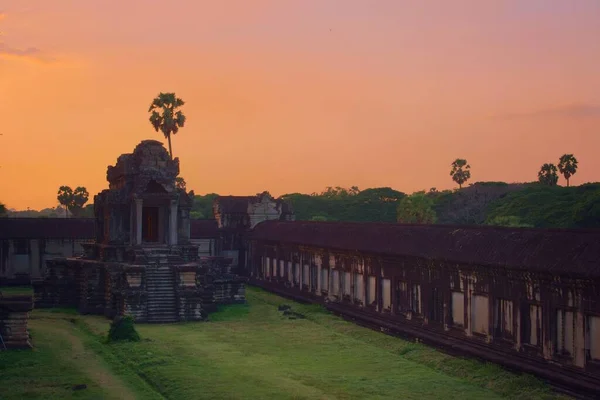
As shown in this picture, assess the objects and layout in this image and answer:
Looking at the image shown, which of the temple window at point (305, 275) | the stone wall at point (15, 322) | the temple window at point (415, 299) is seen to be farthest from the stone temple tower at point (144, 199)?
the temple window at point (415, 299)

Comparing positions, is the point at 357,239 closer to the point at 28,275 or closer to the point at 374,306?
the point at 374,306

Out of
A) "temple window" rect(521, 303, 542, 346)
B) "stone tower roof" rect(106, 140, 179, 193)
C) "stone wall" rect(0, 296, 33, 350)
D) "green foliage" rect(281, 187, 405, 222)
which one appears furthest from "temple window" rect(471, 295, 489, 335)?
"green foliage" rect(281, 187, 405, 222)

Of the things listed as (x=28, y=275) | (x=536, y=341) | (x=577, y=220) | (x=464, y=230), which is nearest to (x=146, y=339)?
(x=464, y=230)

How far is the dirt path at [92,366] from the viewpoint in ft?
79.7

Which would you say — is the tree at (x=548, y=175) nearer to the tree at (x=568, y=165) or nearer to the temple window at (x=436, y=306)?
the tree at (x=568, y=165)

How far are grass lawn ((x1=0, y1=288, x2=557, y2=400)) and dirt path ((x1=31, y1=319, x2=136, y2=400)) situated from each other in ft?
0.11

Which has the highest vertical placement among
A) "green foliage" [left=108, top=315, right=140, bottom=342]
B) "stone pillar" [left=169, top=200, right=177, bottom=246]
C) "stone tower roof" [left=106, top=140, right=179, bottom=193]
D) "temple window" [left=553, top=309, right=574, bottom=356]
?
"stone tower roof" [left=106, top=140, right=179, bottom=193]

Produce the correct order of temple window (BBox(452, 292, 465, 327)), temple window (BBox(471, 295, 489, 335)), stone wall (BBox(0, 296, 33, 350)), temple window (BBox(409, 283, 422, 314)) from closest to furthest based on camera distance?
1. temple window (BBox(471, 295, 489, 335))
2. temple window (BBox(452, 292, 465, 327))
3. stone wall (BBox(0, 296, 33, 350))
4. temple window (BBox(409, 283, 422, 314))

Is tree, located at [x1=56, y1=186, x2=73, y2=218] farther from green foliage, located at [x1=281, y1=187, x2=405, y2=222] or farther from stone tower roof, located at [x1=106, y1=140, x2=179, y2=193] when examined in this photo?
stone tower roof, located at [x1=106, y1=140, x2=179, y2=193]

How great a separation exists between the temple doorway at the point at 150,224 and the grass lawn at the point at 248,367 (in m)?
11.1

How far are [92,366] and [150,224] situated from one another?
68.6ft

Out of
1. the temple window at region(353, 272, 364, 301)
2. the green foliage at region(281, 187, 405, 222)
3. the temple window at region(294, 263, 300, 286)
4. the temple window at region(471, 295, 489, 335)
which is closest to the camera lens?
the temple window at region(471, 295, 489, 335)

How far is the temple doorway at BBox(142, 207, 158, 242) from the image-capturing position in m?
48.3

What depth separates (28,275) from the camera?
190 ft
